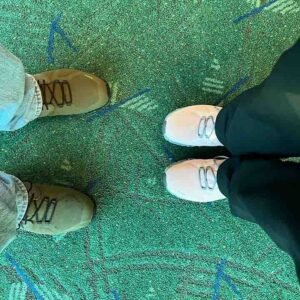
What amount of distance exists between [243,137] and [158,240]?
363 mm

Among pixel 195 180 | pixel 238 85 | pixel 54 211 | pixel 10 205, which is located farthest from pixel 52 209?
pixel 238 85

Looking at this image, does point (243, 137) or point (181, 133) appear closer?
point (243, 137)

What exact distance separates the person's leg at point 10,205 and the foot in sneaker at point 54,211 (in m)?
0.04

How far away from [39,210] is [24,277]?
0.54ft

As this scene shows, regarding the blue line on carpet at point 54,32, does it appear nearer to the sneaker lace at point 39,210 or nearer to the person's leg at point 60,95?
the person's leg at point 60,95

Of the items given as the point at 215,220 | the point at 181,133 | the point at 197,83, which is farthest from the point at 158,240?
the point at 197,83

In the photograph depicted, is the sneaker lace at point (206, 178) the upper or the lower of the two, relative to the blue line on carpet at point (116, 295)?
upper

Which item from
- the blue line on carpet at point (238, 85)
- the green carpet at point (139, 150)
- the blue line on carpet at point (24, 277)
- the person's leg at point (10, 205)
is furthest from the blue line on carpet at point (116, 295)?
the blue line on carpet at point (238, 85)

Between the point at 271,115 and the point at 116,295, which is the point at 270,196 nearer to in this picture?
the point at 271,115

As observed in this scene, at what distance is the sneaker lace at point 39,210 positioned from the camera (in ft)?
3.21

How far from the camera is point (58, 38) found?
3.44ft

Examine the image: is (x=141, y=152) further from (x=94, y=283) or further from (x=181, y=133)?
(x=94, y=283)

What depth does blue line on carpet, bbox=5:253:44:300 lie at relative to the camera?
1.03 m

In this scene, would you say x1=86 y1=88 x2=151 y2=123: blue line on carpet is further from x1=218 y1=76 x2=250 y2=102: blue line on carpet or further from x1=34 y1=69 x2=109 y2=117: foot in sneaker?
x1=218 y1=76 x2=250 y2=102: blue line on carpet
